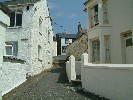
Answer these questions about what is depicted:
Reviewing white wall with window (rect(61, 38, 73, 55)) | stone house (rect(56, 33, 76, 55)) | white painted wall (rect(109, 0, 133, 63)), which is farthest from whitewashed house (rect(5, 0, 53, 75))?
stone house (rect(56, 33, 76, 55))

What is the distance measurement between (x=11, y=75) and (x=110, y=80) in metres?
6.62

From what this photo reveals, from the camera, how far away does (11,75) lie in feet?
43.6

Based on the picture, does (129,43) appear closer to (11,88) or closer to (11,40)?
(11,88)

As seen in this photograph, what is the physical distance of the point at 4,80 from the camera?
39.0 feet

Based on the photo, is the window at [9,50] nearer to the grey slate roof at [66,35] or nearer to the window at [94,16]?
the window at [94,16]

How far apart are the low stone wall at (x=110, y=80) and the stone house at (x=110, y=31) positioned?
14.7 feet

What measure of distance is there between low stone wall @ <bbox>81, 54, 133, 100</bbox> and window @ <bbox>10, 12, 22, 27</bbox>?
10.6 m

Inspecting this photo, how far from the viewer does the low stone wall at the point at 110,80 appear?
8.23 m

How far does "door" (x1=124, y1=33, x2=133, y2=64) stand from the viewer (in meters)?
15.1

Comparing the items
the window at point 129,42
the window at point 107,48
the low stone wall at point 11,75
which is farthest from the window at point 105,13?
the low stone wall at point 11,75

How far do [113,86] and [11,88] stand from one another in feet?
22.5

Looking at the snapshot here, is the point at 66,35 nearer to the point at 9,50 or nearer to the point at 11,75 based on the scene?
the point at 9,50

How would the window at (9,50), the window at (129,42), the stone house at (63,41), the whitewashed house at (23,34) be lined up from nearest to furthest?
the window at (129,42)
the window at (9,50)
the whitewashed house at (23,34)
the stone house at (63,41)

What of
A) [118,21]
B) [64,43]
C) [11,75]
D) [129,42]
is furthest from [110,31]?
[64,43]
